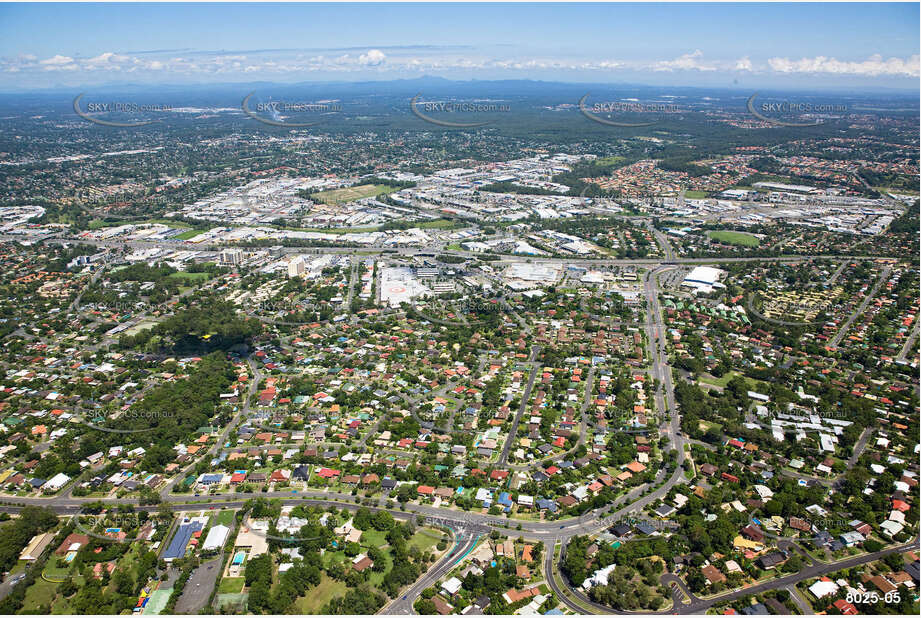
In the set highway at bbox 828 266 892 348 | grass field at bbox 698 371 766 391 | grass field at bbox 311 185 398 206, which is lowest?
grass field at bbox 698 371 766 391

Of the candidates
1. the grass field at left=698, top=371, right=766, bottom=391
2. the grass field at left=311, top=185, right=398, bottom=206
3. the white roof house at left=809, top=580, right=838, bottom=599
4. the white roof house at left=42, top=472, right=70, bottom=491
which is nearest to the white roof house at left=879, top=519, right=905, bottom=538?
the white roof house at left=809, top=580, right=838, bottom=599

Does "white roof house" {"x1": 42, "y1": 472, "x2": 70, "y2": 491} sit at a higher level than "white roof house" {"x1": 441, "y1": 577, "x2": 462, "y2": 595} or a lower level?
higher

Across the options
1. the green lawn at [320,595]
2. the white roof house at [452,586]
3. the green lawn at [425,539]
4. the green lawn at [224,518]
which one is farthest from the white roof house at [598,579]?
the green lawn at [224,518]

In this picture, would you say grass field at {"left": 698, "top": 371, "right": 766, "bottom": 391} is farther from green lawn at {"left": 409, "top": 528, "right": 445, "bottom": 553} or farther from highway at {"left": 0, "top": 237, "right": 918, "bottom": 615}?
green lawn at {"left": 409, "top": 528, "right": 445, "bottom": 553}

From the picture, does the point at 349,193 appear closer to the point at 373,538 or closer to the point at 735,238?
the point at 735,238

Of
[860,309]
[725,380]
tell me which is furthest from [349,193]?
[860,309]

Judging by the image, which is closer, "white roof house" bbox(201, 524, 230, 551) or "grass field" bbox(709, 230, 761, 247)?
"white roof house" bbox(201, 524, 230, 551)

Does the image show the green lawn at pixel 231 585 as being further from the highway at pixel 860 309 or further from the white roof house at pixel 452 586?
the highway at pixel 860 309
